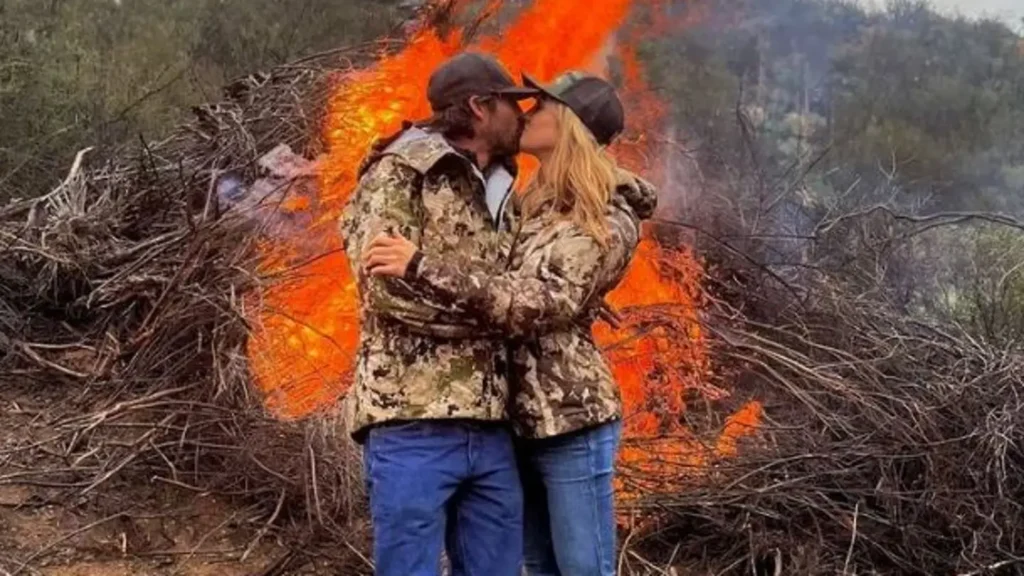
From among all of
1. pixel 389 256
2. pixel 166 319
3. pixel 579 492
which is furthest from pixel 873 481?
pixel 166 319

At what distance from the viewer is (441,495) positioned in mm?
3049

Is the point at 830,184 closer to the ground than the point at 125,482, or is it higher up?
closer to the ground

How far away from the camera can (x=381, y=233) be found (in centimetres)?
296

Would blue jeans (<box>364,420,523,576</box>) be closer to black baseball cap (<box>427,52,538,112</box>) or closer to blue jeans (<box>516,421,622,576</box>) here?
blue jeans (<box>516,421,622,576</box>)

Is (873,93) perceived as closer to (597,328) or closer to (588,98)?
(597,328)

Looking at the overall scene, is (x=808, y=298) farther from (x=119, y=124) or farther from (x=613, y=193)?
(x=119, y=124)

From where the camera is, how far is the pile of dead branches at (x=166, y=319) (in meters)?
5.33

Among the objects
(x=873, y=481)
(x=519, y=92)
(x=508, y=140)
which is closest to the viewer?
(x=519, y=92)

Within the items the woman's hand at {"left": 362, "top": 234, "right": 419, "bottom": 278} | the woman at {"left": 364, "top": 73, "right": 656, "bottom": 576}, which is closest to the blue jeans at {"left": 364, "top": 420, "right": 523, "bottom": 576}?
the woman at {"left": 364, "top": 73, "right": 656, "bottom": 576}

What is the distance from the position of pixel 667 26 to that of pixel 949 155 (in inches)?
343

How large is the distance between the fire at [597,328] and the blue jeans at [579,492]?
215 centimetres

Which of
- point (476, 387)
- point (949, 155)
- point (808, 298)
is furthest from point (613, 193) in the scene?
point (949, 155)

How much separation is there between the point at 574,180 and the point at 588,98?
0.25 metres

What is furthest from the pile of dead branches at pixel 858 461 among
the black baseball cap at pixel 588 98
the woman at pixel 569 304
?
the black baseball cap at pixel 588 98
